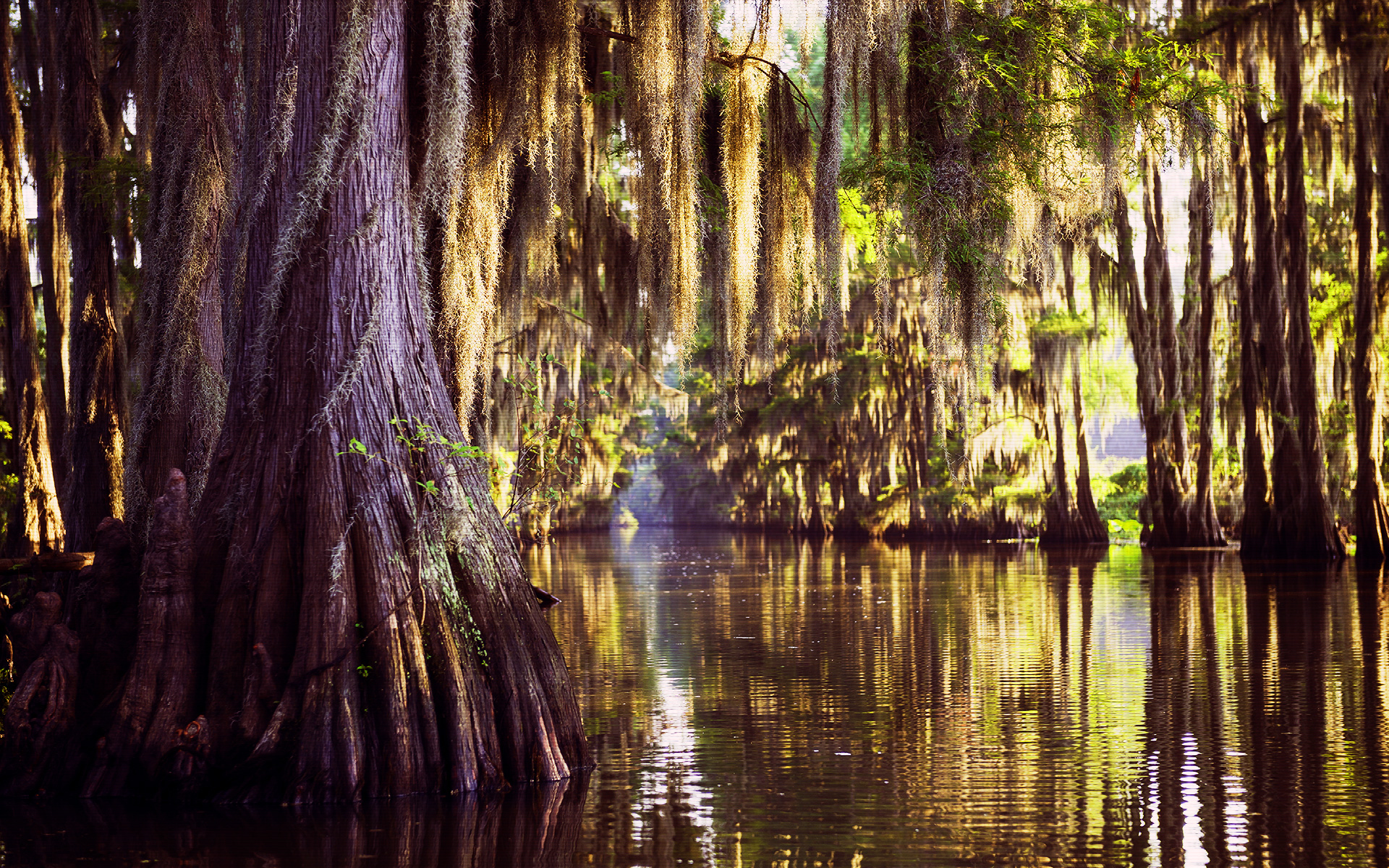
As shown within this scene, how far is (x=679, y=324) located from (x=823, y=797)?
4.83 metres

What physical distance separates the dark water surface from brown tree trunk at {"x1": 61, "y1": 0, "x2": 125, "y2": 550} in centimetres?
414

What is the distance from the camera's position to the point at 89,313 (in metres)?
11.5

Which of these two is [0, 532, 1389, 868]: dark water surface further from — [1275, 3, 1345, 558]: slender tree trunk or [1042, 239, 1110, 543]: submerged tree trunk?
[1042, 239, 1110, 543]: submerged tree trunk

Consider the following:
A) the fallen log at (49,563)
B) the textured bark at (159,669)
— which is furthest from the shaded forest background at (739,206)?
the textured bark at (159,669)

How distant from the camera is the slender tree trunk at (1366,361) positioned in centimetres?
1861

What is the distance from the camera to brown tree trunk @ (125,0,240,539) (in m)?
9.16

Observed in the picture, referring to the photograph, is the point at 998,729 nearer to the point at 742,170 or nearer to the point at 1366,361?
the point at 742,170

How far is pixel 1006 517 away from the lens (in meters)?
33.6

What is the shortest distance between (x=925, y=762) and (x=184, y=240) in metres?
6.39

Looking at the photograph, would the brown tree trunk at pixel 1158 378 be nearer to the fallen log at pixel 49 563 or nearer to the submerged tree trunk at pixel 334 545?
the submerged tree trunk at pixel 334 545

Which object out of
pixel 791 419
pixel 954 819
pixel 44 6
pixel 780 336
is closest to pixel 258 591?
pixel 954 819

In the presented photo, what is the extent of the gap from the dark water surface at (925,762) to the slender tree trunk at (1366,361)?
248 inches

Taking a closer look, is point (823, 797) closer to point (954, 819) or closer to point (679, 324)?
point (954, 819)

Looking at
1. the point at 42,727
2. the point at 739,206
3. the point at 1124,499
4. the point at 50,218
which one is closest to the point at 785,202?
the point at 739,206
